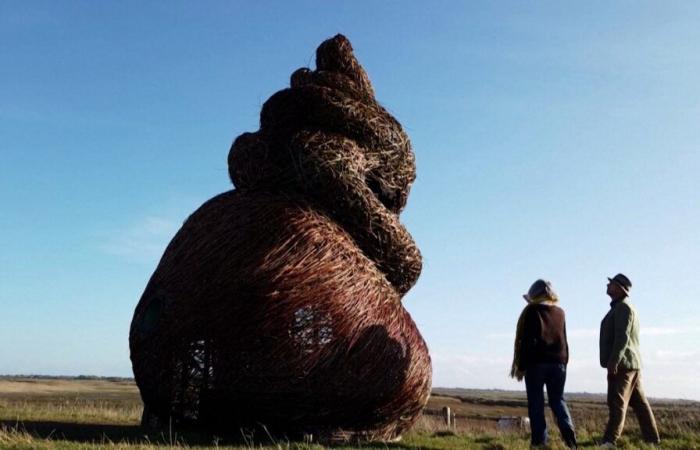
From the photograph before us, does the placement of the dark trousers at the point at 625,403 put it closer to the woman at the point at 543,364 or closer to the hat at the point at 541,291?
the woman at the point at 543,364

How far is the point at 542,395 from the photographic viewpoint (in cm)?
786

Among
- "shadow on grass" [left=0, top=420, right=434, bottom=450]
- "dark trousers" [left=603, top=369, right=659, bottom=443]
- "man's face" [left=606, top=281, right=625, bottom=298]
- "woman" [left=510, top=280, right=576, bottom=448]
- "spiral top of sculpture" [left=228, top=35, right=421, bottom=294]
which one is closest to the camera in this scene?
"shadow on grass" [left=0, top=420, right=434, bottom=450]

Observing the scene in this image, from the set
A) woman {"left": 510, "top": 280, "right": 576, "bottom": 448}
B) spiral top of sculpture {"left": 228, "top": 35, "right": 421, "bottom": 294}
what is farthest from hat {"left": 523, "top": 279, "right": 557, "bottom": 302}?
spiral top of sculpture {"left": 228, "top": 35, "right": 421, "bottom": 294}

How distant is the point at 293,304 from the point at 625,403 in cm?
416

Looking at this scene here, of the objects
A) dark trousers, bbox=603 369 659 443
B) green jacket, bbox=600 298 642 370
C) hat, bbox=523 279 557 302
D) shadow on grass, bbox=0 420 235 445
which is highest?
hat, bbox=523 279 557 302

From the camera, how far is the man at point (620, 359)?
8.39 metres

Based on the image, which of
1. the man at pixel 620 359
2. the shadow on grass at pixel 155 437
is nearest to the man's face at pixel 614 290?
the man at pixel 620 359

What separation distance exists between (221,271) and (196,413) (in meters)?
1.82

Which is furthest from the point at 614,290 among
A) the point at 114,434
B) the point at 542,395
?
the point at 114,434

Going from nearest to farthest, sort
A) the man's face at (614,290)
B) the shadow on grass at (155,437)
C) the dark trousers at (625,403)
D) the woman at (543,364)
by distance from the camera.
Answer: the shadow on grass at (155,437), the woman at (543,364), the dark trousers at (625,403), the man's face at (614,290)

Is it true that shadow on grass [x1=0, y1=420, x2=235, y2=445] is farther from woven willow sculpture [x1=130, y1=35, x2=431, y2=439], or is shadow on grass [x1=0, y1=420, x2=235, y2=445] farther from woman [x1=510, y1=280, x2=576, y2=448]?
woman [x1=510, y1=280, x2=576, y2=448]

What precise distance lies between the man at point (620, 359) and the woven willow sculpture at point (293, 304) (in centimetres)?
224

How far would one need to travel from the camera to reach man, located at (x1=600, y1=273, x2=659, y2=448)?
27.5ft

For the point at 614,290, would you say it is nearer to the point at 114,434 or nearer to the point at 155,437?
the point at 155,437
